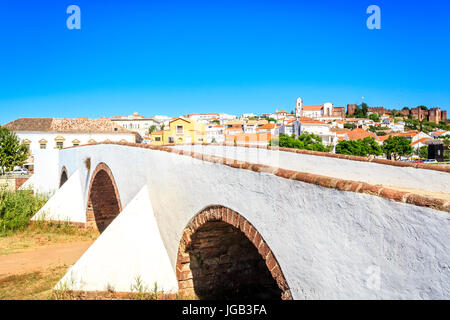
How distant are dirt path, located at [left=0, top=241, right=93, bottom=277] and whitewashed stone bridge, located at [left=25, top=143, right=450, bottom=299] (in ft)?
9.00

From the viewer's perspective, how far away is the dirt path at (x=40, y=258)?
8188mm

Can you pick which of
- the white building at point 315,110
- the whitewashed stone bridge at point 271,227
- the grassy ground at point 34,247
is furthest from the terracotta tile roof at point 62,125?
the white building at point 315,110

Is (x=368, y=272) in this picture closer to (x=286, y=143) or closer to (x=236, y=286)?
(x=236, y=286)

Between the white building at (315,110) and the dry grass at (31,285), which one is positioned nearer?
the dry grass at (31,285)

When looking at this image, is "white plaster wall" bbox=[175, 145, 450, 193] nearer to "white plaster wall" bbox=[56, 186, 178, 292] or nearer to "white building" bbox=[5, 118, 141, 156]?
"white plaster wall" bbox=[56, 186, 178, 292]

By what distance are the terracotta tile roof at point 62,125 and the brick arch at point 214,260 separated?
29726 millimetres

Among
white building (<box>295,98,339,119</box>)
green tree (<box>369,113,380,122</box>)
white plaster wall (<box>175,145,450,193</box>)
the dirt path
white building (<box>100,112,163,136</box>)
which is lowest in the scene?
the dirt path

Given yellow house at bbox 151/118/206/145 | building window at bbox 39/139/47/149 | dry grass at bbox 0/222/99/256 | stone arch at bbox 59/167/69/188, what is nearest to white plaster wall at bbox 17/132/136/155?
building window at bbox 39/139/47/149

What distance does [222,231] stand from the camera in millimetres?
5570

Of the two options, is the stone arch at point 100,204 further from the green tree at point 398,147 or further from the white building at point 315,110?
the white building at point 315,110

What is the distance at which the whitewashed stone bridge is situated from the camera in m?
2.13

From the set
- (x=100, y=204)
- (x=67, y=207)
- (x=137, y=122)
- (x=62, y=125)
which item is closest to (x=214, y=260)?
(x=100, y=204)

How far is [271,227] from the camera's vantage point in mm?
3422
